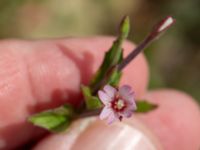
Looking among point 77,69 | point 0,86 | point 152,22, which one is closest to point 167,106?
point 77,69

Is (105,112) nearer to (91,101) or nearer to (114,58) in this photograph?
(91,101)

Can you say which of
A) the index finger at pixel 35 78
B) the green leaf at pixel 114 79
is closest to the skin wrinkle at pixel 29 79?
the index finger at pixel 35 78

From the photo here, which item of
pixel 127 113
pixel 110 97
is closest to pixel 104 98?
pixel 110 97

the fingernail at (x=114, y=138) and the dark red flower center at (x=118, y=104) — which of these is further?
the fingernail at (x=114, y=138)

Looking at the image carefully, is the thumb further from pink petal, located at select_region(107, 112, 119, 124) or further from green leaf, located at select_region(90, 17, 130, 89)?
pink petal, located at select_region(107, 112, 119, 124)

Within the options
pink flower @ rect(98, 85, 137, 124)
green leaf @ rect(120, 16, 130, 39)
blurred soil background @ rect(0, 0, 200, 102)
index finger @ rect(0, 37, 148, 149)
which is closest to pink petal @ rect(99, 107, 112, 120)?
pink flower @ rect(98, 85, 137, 124)

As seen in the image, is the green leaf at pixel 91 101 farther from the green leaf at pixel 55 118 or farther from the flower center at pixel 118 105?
the green leaf at pixel 55 118

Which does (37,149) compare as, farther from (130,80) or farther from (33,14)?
(33,14)
